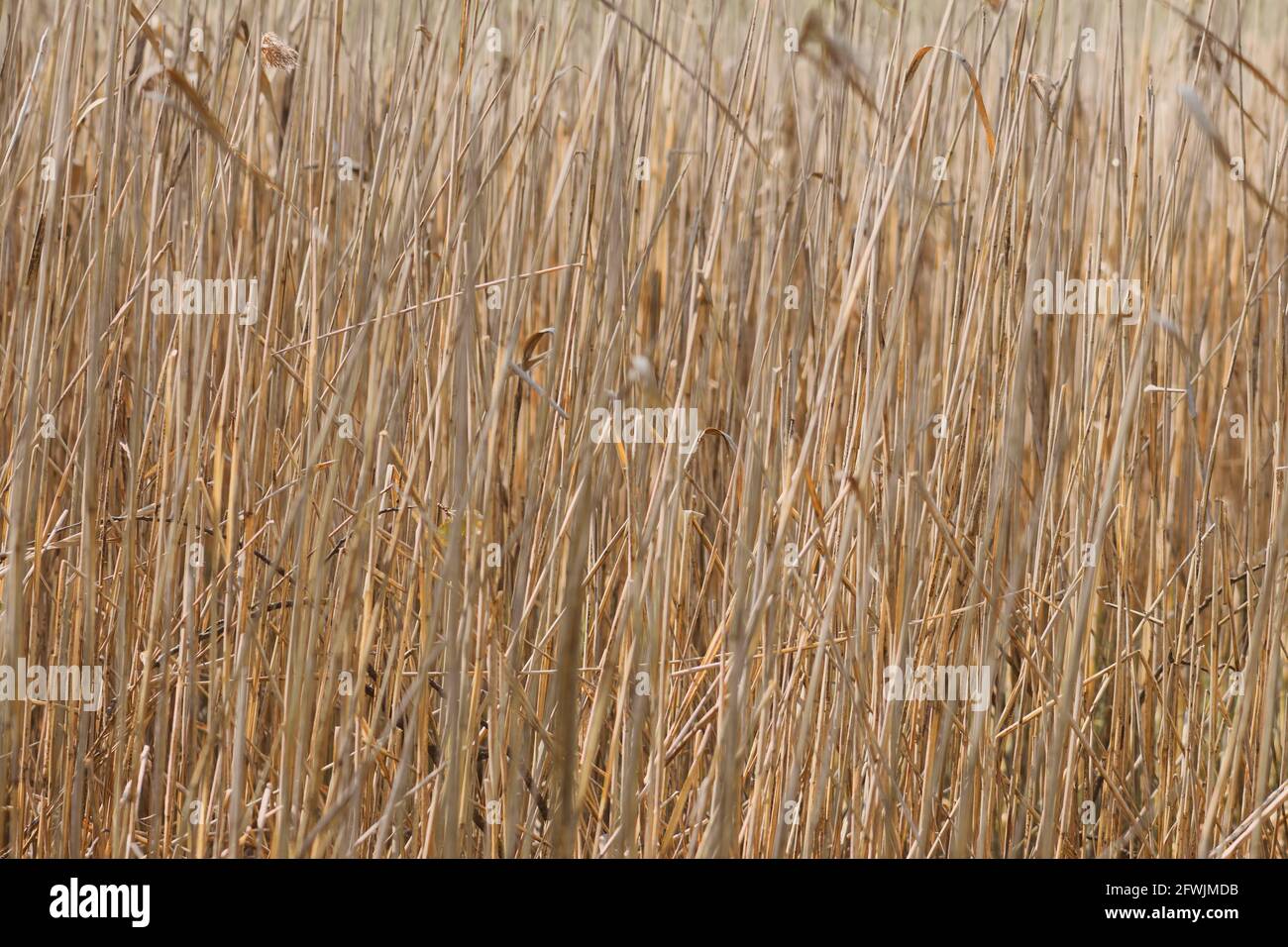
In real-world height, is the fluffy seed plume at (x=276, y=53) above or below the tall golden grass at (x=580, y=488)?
above

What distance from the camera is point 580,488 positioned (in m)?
0.68

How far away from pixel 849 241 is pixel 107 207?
75 centimetres

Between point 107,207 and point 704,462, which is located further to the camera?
point 704,462

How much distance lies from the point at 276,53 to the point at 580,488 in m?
0.42

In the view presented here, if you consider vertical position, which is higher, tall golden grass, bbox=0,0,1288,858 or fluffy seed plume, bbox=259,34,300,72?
fluffy seed plume, bbox=259,34,300,72

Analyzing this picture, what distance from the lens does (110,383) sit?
94 cm

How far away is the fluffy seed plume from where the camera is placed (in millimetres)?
783

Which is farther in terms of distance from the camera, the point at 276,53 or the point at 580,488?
the point at 276,53

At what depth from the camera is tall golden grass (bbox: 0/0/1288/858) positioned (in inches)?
29.5

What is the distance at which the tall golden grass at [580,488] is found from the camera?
75cm
